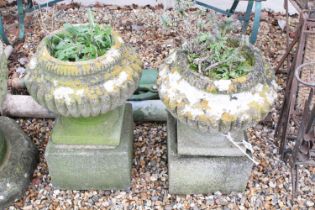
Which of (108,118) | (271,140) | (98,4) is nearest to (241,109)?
(108,118)

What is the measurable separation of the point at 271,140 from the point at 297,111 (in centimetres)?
29

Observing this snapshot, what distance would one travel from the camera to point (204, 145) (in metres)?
2.34

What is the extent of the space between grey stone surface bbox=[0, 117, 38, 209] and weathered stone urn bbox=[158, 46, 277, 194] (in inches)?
34.3

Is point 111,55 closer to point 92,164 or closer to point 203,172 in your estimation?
point 92,164

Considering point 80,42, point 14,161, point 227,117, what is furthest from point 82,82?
point 14,161

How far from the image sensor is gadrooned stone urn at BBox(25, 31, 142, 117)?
2064 millimetres

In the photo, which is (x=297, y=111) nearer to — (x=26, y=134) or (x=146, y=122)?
(x=146, y=122)

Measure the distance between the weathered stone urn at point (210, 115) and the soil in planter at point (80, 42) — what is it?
0.35m

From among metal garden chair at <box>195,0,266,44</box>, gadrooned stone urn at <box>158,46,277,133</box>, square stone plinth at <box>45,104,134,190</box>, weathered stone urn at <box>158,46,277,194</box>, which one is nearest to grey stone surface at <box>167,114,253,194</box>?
weathered stone urn at <box>158,46,277,194</box>

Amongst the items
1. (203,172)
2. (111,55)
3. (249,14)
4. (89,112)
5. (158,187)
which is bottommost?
(158,187)

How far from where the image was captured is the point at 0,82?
7.41 feet

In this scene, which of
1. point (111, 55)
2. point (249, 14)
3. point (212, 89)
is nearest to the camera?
point (212, 89)

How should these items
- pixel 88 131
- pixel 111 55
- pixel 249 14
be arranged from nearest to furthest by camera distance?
pixel 111 55
pixel 88 131
pixel 249 14

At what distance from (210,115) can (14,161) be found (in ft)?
4.13
